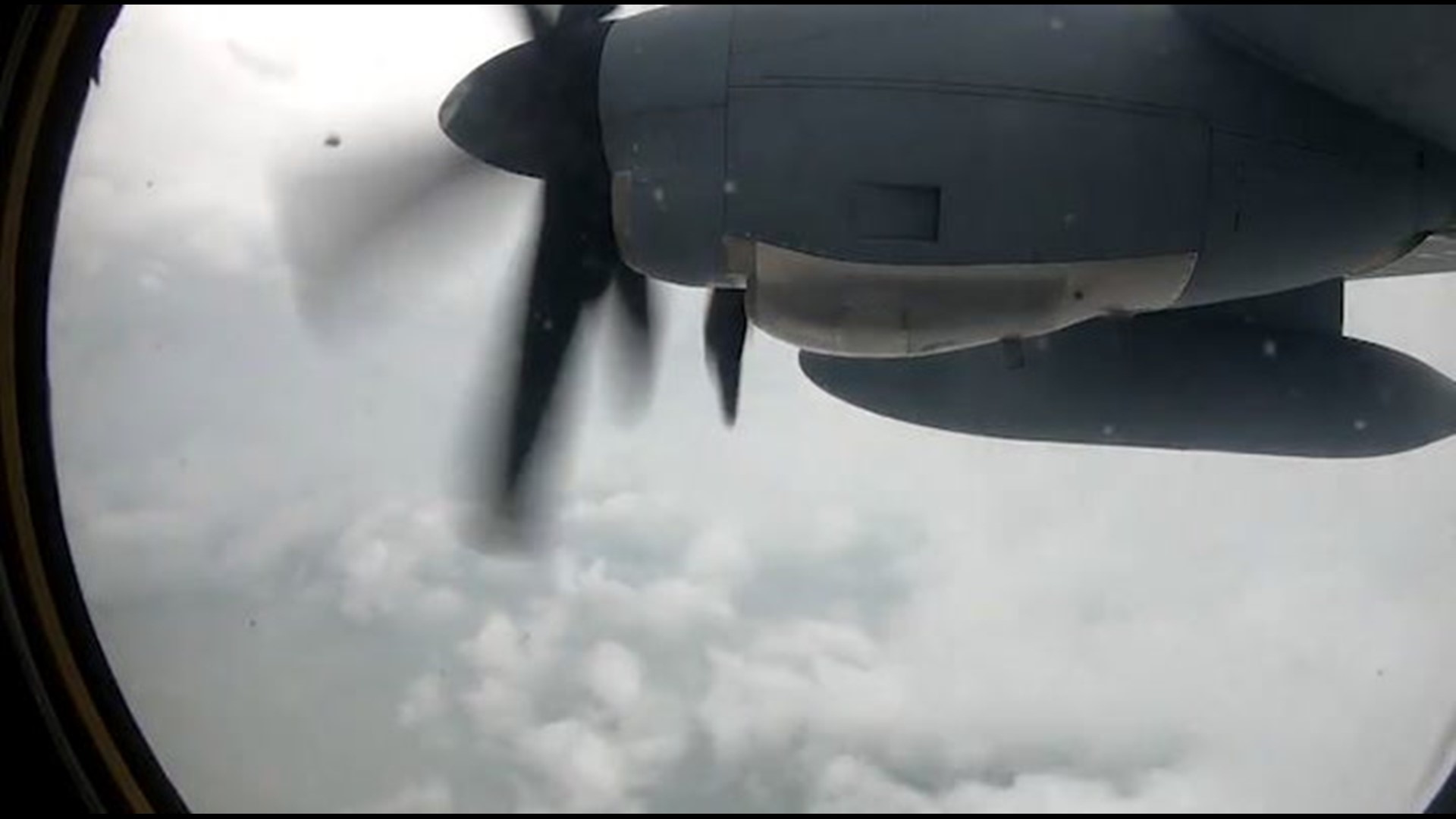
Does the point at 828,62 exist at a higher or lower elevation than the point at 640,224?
higher

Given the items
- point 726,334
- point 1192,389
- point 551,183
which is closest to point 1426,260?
point 1192,389

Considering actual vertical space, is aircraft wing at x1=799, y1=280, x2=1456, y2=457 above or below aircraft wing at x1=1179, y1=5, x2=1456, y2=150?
below

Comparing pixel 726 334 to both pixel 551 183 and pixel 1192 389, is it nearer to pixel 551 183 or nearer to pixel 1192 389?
pixel 551 183

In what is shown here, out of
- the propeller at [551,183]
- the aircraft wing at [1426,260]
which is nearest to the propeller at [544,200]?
the propeller at [551,183]

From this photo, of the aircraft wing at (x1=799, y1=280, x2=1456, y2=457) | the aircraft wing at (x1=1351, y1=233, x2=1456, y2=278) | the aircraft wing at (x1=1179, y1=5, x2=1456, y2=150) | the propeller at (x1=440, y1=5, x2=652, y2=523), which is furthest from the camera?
the aircraft wing at (x1=799, y1=280, x2=1456, y2=457)

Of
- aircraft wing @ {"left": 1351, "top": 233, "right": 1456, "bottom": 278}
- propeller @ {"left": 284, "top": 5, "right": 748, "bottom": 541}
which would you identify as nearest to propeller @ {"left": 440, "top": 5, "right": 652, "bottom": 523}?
propeller @ {"left": 284, "top": 5, "right": 748, "bottom": 541}

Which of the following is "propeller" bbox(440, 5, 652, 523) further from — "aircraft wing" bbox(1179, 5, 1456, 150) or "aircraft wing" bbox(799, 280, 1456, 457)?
"aircraft wing" bbox(1179, 5, 1456, 150)

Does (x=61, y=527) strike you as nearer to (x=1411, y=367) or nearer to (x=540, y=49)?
(x=540, y=49)

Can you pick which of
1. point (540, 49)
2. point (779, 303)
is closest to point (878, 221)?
point (779, 303)
